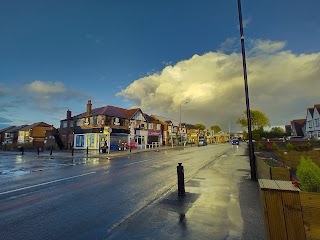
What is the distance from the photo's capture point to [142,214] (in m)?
5.49

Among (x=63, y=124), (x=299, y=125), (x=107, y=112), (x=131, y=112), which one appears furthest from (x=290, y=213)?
(x=299, y=125)

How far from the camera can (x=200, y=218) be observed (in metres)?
5.17

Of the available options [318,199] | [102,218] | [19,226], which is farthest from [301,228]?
[19,226]

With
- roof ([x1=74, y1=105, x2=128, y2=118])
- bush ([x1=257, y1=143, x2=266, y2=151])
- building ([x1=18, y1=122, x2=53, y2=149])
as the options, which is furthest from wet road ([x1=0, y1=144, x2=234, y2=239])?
building ([x1=18, y1=122, x2=53, y2=149])

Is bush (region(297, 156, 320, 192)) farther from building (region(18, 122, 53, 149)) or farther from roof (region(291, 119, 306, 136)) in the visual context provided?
roof (region(291, 119, 306, 136))

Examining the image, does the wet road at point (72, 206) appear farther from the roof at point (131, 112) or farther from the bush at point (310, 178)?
the roof at point (131, 112)

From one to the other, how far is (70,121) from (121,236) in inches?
1800

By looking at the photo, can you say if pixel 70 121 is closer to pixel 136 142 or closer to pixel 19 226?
pixel 136 142

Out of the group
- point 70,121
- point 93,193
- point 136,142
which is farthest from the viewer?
point 136,142

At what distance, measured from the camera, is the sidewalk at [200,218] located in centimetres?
430

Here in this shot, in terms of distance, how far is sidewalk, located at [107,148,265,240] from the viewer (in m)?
4.30

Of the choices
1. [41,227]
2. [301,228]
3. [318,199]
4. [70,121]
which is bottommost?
[41,227]

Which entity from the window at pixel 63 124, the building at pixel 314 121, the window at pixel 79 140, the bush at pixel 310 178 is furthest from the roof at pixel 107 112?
the building at pixel 314 121

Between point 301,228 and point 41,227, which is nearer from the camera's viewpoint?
point 301,228
